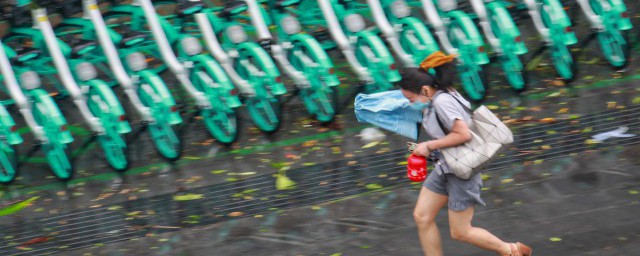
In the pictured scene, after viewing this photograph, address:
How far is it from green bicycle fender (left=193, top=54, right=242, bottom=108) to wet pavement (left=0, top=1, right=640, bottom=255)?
1.69 feet

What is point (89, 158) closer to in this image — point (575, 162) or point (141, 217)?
point (141, 217)

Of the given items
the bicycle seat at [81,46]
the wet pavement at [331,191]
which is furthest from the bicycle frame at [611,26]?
the bicycle seat at [81,46]

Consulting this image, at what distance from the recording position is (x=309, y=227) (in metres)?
7.79

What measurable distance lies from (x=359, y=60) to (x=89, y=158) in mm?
2718

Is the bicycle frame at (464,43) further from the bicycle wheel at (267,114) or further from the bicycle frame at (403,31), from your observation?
the bicycle wheel at (267,114)

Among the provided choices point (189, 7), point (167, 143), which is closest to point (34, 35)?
point (189, 7)

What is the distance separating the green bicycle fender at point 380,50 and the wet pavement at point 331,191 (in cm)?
57

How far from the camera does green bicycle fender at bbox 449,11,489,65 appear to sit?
9648mm

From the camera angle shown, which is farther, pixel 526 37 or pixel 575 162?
pixel 526 37

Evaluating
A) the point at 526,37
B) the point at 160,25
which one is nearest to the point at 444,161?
the point at 160,25

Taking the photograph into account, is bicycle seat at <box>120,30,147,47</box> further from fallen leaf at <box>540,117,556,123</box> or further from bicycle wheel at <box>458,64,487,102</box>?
fallen leaf at <box>540,117,556,123</box>

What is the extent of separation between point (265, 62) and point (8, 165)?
2470 mm

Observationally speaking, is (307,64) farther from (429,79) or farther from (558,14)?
(429,79)

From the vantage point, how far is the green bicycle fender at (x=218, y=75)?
933 centimetres
